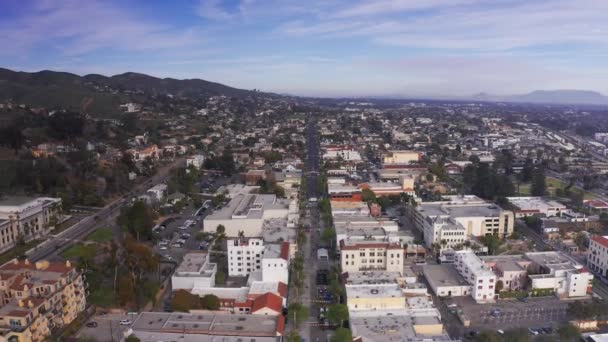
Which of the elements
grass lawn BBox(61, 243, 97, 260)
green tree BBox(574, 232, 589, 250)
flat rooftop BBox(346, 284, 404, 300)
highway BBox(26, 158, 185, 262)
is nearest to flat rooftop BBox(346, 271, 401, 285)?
flat rooftop BBox(346, 284, 404, 300)

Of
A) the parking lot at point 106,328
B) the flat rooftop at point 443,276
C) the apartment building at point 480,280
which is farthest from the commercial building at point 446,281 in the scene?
the parking lot at point 106,328

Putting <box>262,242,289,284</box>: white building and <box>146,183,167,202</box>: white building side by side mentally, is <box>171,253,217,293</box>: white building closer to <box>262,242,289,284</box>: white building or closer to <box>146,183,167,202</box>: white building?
<box>262,242,289,284</box>: white building

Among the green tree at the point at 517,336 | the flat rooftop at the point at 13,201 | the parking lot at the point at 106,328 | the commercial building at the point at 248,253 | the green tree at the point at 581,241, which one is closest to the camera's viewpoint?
the green tree at the point at 517,336

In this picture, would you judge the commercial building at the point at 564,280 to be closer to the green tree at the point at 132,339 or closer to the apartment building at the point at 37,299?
the green tree at the point at 132,339

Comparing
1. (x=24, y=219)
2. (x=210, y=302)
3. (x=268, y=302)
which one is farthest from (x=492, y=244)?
(x=24, y=219)

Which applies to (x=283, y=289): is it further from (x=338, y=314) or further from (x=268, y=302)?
(x=338, y=314)
